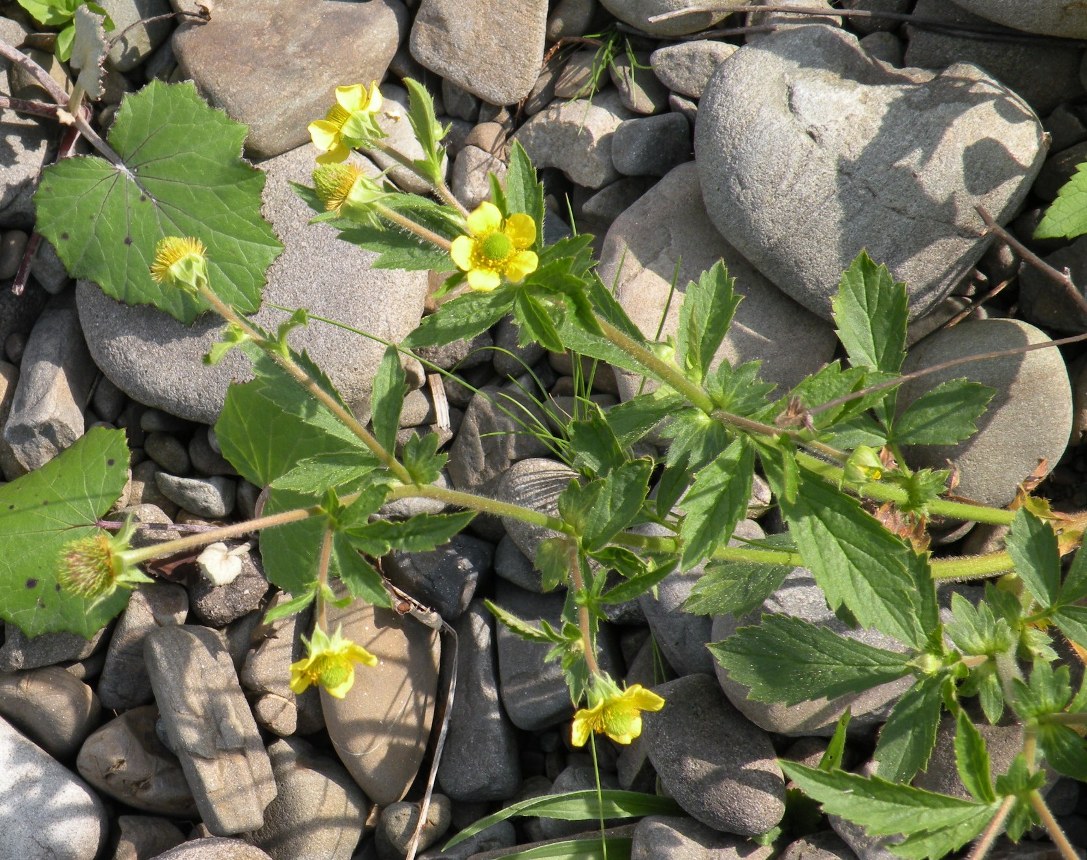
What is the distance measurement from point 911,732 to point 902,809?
0.46m

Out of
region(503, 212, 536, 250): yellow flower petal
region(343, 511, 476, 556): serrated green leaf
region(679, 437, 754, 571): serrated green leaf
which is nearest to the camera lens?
region(503, 212, 536, 250): yellow flower petal

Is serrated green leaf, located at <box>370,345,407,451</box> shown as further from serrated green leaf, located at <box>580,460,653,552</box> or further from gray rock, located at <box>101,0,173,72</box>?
gray rock, located at <box>101,0,173,72</box>

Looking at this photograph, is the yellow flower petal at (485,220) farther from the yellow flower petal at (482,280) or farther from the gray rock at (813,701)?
the gray rock at (813,701)

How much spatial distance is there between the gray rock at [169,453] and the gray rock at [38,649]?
687 millimetres

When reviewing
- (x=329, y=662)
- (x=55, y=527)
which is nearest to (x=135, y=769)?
(x=55, y=527)

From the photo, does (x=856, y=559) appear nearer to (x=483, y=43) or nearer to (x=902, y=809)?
(x=902, y=809)

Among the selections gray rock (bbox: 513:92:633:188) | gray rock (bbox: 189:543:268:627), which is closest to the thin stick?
gray rock (bbox: 513:92:633:188)

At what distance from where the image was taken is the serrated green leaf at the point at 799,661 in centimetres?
272

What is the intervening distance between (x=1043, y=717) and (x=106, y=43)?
3.98 meters

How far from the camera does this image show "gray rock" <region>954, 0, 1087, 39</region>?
3234mm

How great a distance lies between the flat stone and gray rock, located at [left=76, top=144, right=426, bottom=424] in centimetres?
82

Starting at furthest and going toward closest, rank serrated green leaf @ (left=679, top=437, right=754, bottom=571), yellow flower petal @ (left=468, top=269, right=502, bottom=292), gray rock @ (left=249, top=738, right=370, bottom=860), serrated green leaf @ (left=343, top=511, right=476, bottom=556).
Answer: gray rock @ (left=249, top=738, right=370, bottom=860), serrated green leaf @ (left=679, top=437, right=754, bottom=571), serrated green leaf @ (left=343, top=511, right=476, bottom=556), yellow flower petal @ (left=468, top=269, right=502, bottom=292)

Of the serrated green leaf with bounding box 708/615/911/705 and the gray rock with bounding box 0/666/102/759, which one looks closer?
the serrated green leaf with bounding box 708/615/911/705

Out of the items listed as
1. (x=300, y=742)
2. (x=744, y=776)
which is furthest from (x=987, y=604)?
(x=300, y=742)
